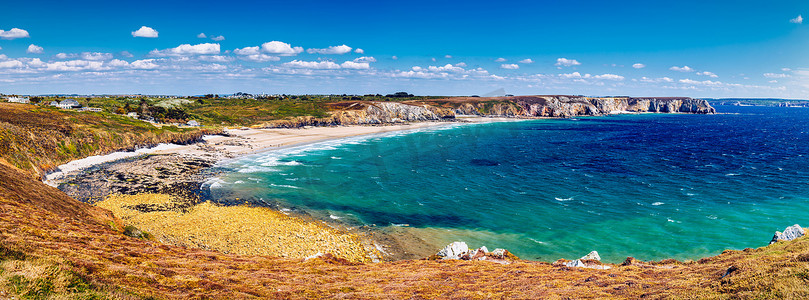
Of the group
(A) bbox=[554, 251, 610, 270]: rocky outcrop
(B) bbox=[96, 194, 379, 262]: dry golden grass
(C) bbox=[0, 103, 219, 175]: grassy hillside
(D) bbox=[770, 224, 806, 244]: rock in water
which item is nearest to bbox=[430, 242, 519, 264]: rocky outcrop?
(A) bbox=[554, 251, 610, 270]: rocky outcrop

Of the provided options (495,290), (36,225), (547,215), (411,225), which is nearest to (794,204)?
(547,215)

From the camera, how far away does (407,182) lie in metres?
60.2

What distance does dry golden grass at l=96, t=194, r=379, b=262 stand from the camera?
103 ft

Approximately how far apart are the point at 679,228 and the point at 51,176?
3357 inches

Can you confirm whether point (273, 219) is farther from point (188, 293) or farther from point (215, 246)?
point (188, 293)

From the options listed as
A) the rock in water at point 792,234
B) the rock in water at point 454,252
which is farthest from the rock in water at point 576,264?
the rock in water at point 792,234

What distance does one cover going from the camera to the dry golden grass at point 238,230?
31.4 m

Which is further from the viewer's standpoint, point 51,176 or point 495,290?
point 51,176

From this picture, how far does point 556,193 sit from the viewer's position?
53.0m

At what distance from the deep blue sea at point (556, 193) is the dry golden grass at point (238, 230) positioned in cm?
554

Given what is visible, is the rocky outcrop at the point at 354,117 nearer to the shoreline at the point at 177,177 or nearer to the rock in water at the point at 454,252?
the shoreline at the point at 177,177

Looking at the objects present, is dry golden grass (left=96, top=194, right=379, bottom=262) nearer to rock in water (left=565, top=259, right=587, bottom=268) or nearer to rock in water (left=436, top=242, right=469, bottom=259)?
rock in water (left=436, top=242, right=469, bottom=259)

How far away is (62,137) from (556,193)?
87.8 meters

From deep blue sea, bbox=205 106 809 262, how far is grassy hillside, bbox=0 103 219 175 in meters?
25.8
